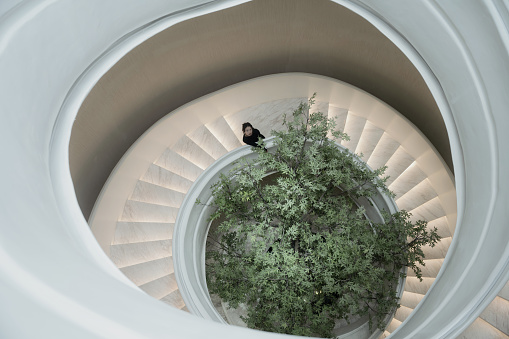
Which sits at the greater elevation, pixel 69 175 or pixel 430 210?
pixel 69 175

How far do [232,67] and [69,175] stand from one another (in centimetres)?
432

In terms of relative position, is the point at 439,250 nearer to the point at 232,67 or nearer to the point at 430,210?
the point at 430,210

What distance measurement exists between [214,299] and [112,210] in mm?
2310

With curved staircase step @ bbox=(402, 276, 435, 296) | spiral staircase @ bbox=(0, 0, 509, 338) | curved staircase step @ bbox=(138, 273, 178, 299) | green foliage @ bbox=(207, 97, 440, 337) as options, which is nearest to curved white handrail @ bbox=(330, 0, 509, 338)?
spiral staircase @ bbox=(0, 0, 509, 338)

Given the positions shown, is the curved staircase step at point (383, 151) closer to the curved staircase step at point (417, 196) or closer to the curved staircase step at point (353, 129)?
the curved staircase step at point (353, 129)

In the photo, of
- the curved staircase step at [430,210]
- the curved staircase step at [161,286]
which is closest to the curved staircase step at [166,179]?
the curved staircase step at [161,286]

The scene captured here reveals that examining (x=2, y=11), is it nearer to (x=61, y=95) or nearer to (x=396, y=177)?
(x=61, y=95)

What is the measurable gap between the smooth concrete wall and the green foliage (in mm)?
1595

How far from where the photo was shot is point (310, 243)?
4707mm

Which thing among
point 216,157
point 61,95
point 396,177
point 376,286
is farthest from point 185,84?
point 376,286

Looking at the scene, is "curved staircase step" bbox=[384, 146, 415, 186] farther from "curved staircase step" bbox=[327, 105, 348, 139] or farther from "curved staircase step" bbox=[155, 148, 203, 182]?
"curved staircase step" bbox=[155, 148, 203, 182]

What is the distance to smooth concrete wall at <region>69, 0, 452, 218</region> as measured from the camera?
5.13m

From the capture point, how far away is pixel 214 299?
5988 mm

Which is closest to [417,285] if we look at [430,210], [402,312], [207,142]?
[402,312]
